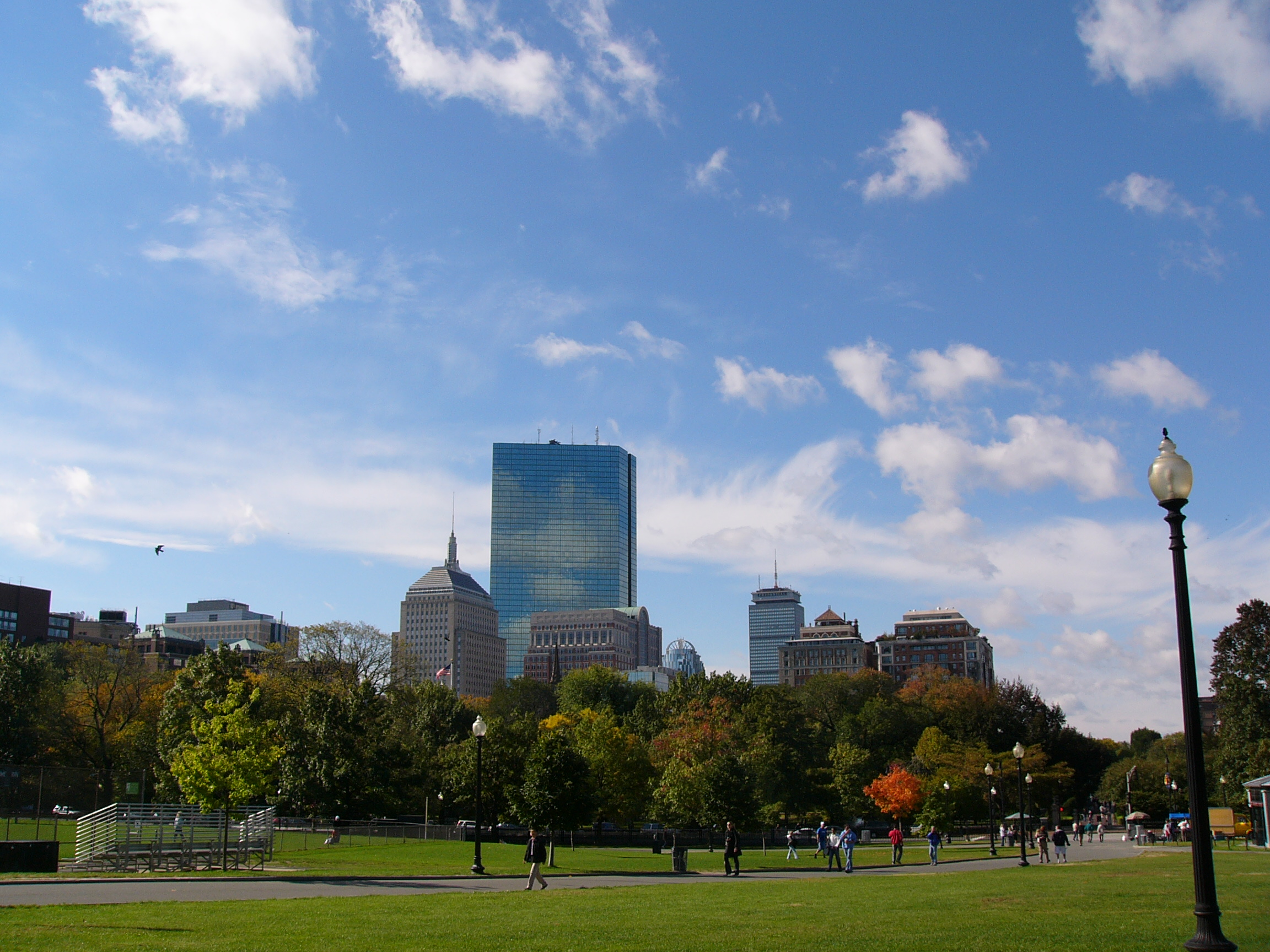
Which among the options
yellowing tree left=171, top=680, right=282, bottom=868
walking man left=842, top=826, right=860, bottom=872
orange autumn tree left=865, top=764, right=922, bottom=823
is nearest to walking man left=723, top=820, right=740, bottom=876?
walking man left=842, top=826, right=860, bottom=872

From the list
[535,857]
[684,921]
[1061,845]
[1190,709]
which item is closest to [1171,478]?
[1190,709]

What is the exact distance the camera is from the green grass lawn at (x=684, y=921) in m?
15.6

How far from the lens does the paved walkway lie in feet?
78.3

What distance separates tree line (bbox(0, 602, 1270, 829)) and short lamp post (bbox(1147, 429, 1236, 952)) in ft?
111

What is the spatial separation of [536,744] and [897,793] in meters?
36.4

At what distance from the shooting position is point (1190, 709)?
11031 mm

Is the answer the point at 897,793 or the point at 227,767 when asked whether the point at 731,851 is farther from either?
the point at 897,793

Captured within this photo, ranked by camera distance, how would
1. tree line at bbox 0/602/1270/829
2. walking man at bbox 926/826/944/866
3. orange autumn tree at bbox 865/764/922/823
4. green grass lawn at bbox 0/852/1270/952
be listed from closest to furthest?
green grass lawn at bbox 0/852/1270/952, walking man at bbox 926/826/944/866, tree line at bbox 0/602/1270/829, orange autumn tree at bbox 865/764/922/823

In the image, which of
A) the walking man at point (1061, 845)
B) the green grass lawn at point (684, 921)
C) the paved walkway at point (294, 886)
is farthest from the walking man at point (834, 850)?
the green grass lawn at point (684, 921)

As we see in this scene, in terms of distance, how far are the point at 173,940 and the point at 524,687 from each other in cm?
15471

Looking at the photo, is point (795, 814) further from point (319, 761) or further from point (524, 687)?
point (524, 687)

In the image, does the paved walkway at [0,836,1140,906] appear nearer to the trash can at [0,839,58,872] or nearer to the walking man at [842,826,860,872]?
the walking man at [842,826,860,872]

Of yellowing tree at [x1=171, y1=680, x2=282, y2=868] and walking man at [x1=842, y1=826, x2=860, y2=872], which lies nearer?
yellowing tree at [x1=171, y1=680, x2=282, y2=868]

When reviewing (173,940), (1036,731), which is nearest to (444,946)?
(173,940)
